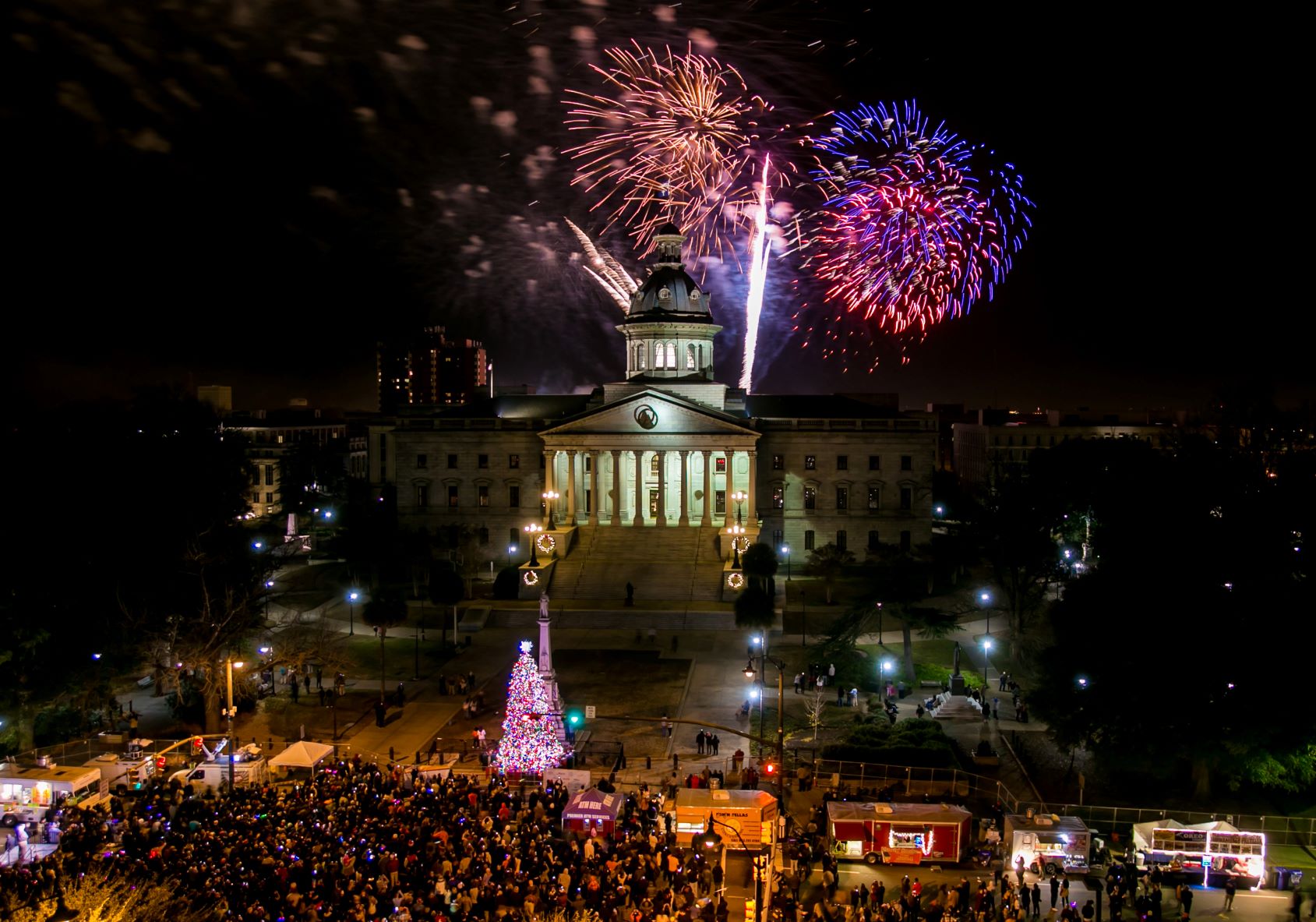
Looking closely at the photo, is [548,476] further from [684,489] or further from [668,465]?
[684,489]

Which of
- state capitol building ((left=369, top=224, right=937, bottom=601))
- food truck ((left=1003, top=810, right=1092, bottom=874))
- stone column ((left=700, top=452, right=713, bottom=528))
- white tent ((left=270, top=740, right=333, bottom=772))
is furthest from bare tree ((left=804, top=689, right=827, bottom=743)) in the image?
stone column ((left=700, top=452, right=713, bottom=528))

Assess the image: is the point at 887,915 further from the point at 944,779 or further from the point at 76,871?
the point at 76,871

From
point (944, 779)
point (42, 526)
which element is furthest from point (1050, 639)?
point (42, 526)

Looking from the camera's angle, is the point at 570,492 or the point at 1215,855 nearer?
the point at 1215,855

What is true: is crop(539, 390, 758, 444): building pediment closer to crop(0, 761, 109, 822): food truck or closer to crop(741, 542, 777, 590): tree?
crop(741, 542, 777, 590): tree

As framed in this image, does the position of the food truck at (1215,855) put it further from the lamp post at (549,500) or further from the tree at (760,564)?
the lamp post at (549,500)

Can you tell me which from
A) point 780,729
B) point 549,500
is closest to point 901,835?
point 780,729

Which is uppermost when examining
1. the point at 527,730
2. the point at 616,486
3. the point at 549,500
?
the point at 616,486
